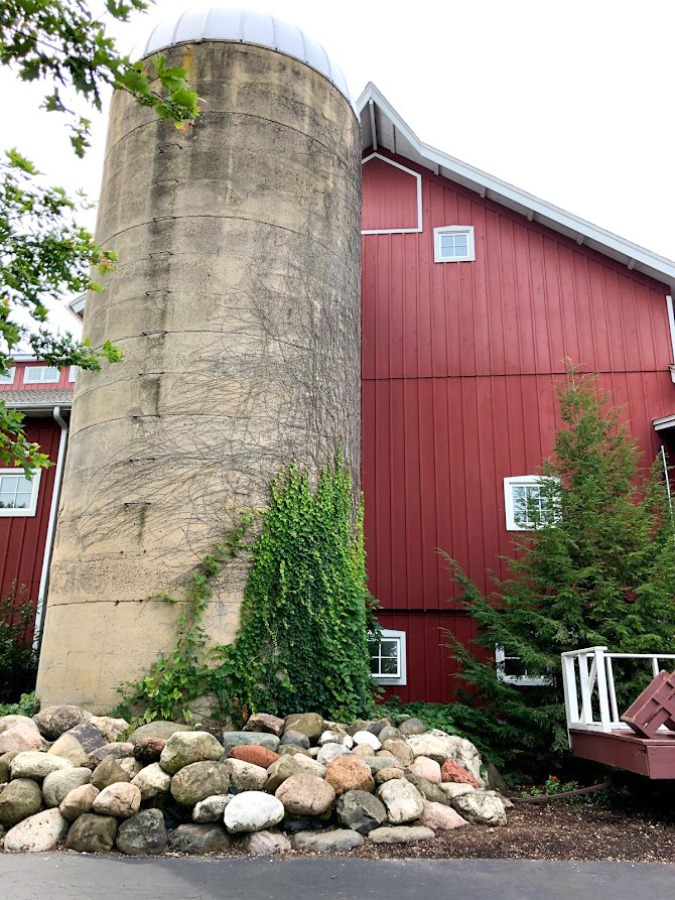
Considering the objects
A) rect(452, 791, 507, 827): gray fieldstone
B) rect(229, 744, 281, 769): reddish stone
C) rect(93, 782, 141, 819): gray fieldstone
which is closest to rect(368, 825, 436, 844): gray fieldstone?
rect(452, 791, 507, 827): gray fieldstone

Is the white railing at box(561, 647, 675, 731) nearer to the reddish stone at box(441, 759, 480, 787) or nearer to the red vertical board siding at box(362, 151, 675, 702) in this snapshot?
the reddish stone at box(441, 759, 480, 787)

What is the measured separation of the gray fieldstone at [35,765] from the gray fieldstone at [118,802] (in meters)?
0.59

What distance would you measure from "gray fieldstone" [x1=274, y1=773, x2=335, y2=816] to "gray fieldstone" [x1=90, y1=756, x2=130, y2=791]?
1.23 m

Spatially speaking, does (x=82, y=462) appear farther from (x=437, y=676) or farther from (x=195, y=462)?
(x=437, y=676)

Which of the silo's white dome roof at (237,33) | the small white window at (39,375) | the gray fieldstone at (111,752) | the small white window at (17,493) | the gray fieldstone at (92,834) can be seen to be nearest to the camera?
the gray fieldstone at (92,834)

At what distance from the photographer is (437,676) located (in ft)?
40.3

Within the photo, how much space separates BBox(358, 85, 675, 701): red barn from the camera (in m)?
12.8

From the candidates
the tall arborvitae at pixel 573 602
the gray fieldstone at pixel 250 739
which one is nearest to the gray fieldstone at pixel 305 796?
the gray fieldstone at pixel 250 739

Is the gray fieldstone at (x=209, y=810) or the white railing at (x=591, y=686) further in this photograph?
the white railing at (x=591, y=686)

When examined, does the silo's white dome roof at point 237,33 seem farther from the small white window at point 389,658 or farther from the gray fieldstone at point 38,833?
the gray fieldstone at point 38,833

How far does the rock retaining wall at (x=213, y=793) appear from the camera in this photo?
5973 millimetres

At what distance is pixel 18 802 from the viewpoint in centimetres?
613

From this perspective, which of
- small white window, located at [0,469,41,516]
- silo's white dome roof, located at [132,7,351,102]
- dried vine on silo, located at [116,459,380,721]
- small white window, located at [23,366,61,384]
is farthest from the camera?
small white window, located at [23,366,61,384]

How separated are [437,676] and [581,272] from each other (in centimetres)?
732
